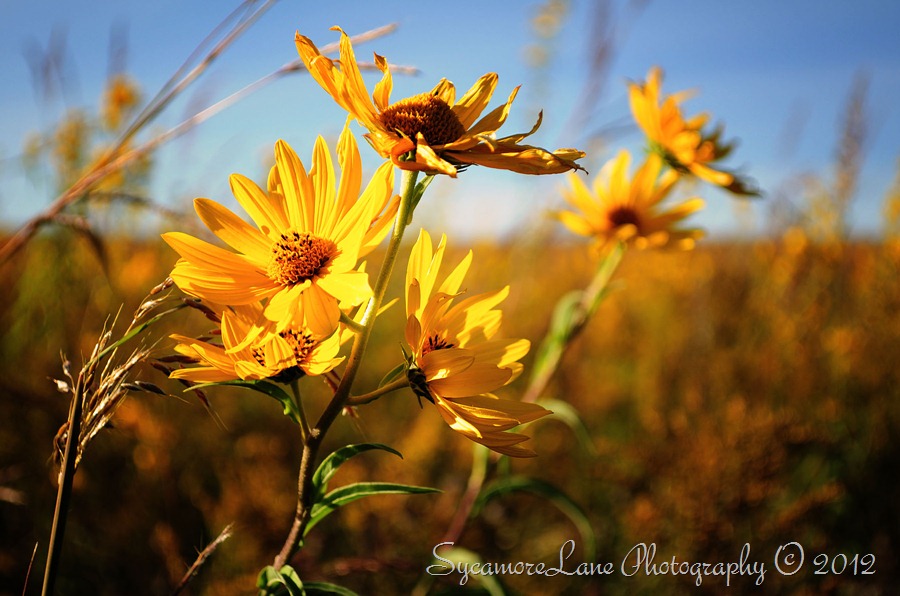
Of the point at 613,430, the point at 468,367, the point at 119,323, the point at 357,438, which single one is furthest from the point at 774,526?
the point at 119,323

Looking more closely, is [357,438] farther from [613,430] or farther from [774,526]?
[774,526]

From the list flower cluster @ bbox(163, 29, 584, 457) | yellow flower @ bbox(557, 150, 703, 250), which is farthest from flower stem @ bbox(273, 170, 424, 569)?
yellow flower @ bbox(557, 150, 703, 250)

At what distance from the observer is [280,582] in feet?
2.03

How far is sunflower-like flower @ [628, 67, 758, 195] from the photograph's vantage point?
159cm

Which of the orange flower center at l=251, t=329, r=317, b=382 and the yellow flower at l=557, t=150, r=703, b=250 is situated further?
the yellow flower at l=557, t=150, r=703, b=250

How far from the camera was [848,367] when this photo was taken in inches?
110

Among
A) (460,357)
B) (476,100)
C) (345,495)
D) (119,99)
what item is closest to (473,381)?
(460,357)

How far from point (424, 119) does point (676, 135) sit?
1.23m

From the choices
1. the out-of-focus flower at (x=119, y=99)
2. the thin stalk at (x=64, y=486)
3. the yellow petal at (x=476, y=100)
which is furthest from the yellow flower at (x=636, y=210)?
the out-of-focus flower at (x=119, y=99)

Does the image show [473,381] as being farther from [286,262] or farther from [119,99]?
[119,99]

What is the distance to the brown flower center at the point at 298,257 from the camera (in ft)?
2.05

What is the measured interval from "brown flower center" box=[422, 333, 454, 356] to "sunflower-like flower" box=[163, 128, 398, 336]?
5.6 inches

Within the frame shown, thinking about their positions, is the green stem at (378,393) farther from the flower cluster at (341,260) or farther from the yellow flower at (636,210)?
the yellow flower at (636,210)

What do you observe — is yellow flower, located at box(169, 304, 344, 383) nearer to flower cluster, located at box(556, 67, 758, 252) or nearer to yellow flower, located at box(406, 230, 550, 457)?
yellow flower, located at box(406, 230, 550, 457)
